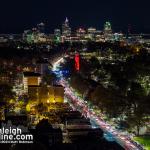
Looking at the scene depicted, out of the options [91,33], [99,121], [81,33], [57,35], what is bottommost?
[99,121]

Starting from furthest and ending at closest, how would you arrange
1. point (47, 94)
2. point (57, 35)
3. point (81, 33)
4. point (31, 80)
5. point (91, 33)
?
point (91, 33)
point (57, 35)
point (81, 33)
point (31, 80)
point (47, 94)

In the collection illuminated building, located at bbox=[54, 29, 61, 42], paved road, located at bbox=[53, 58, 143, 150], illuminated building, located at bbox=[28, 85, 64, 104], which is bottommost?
paved road, located at bbox=[53, 58, 143, 150]

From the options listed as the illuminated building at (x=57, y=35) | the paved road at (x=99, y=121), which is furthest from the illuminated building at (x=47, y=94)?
the illuminated building at (x=57, y=35)

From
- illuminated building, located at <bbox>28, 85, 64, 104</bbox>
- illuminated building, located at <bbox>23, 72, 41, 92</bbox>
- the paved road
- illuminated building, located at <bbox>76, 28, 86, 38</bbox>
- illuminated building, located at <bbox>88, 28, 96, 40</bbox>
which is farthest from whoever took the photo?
illuminated building, located at <bbox>76, 28, 86, 38</bbox>

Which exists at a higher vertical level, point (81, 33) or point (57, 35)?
point (81, 33)

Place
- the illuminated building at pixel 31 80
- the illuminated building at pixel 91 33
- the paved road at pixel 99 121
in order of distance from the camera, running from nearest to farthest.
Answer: the paved road at pixel 99 121, the illuminated building at pixel 31 80, the illuminated building at pixel 91 33

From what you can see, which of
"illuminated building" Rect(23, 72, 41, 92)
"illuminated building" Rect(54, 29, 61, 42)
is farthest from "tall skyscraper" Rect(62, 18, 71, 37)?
"illuminated building" Rect(23, 72, 41, 92)

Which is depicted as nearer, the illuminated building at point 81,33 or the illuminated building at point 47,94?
the illuminated building at point 47,94

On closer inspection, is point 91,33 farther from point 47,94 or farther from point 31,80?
point 47,94

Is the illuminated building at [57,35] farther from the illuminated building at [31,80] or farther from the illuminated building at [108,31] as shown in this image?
the illuminated building at [31,80]

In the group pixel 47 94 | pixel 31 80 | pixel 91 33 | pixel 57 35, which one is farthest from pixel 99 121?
pixel 91 33

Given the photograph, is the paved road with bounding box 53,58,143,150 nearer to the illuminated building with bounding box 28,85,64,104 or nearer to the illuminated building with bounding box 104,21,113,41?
the illuminated building with bounding box 28,85,64,104
